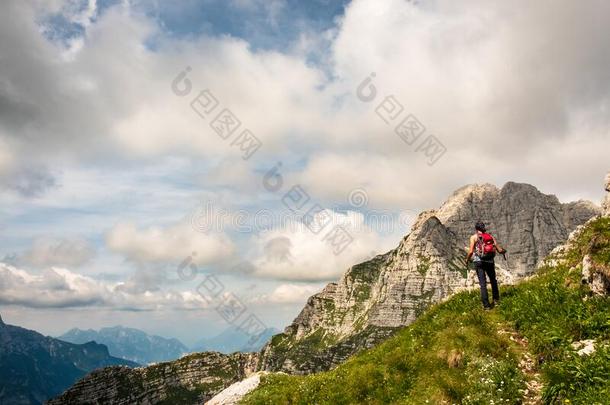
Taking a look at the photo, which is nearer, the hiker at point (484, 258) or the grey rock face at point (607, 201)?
the hiker at point (484, 258)

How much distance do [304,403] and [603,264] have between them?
45.0 ft

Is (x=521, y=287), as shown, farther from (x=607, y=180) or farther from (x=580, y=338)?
(x=607, y=180)

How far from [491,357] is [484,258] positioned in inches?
258

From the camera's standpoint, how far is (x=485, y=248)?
22.0m

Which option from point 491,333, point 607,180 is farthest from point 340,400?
point 607,180

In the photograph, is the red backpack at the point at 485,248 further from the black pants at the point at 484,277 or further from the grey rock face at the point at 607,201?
the grey rock face at the point at 607,201

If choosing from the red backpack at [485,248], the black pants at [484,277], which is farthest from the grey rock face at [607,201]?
the black pants at [484,277]

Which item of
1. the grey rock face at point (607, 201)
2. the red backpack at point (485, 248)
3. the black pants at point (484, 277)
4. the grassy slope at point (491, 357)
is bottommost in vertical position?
the grassy slope at point (491, 357)

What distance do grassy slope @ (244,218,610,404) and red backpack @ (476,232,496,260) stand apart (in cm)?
220

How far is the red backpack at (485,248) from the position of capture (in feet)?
71.9

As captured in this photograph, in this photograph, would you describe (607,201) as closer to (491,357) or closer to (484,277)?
(484,277)

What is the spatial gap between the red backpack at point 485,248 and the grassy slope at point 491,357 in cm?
220

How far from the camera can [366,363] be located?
2164 centimetres

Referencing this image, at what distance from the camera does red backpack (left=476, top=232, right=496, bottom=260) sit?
21.9 m
